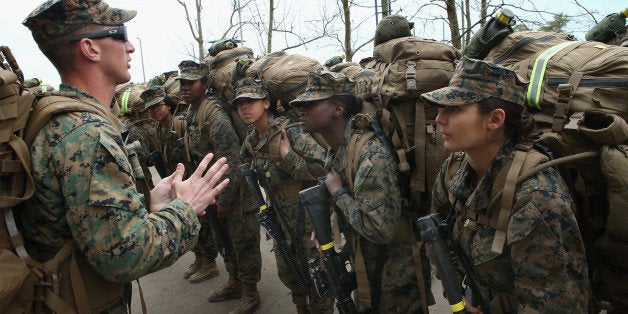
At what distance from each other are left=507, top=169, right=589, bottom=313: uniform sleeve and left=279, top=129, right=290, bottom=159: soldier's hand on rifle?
7.54 feet

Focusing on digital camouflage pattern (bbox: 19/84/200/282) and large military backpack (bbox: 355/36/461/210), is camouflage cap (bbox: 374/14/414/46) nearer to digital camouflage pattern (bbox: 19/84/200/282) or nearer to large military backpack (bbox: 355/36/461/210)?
large military backpack (bbox: 355/36/461/210)

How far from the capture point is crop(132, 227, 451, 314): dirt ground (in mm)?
4477

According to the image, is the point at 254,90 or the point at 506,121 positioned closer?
the point at 506,121

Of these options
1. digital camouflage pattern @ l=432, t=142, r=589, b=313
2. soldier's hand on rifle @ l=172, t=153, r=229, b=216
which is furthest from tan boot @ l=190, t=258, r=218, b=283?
digital camouflage pattern @ l=432, t=142, r=589, b=313

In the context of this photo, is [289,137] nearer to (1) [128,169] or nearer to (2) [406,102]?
(2) [406,102]

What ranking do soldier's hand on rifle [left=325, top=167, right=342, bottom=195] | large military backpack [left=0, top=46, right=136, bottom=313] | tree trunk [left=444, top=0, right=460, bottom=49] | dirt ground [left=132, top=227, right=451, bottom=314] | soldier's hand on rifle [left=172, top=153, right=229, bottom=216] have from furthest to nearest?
tree trunk [left=444, top=0, right=460, bottom=49] → dirt ground [left=132, top=227, right=451, bottom=314] → soldier's hand on rifle [left=325, top=167, right=342, bottom=195] → soldier's hand on rifle [left=172, top=153, right=229, bottom=216] → large military backpack [left=0, top=46, right=136, bottom=313]

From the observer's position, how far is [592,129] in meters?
1.76

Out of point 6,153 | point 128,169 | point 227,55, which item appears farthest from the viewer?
point 227,55

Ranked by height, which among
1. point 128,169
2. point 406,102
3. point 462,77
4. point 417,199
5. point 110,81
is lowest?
point 417,199

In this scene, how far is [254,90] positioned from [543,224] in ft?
9.43

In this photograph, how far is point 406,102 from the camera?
108 inches

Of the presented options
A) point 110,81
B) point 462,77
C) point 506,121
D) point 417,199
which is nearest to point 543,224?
point 506,121

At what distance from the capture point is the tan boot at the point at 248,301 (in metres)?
4.37

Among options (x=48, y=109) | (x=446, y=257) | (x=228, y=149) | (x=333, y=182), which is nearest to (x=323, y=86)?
(x=333, y=182)
